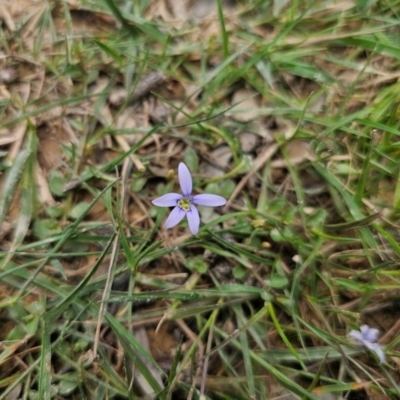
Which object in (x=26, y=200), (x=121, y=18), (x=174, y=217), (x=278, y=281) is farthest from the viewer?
(x=121, y=18)

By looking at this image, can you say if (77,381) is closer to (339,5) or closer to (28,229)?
(28,229)

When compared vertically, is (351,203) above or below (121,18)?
below

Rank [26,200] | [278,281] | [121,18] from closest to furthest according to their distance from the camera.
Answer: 1. [278,281]
2. [26,200]
3. [121,18]

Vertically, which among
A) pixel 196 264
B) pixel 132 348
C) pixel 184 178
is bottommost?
pixel 132 348

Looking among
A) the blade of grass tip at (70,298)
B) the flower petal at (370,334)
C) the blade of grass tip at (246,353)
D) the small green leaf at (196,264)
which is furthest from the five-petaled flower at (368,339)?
the blade of grass tip at (70,298)

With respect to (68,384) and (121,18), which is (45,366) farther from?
(121,18)

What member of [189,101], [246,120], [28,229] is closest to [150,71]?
[189,101]

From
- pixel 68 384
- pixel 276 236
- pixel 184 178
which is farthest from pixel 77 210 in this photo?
pixel 276 236

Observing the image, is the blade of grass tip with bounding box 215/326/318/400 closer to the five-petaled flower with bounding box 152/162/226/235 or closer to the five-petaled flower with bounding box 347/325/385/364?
the five-petaled flower with bounding box 347/325/385/364

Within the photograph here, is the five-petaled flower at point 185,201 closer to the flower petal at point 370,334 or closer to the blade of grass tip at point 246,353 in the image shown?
the blade of grass tip at point 246,353

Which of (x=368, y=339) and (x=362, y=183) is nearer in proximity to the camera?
(x=368, y=339)
